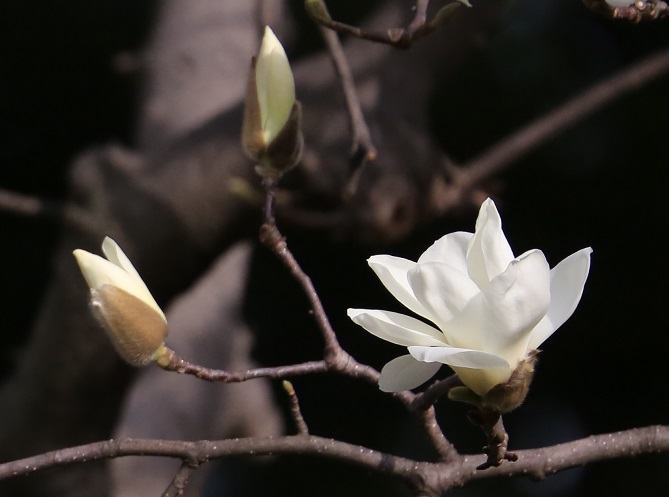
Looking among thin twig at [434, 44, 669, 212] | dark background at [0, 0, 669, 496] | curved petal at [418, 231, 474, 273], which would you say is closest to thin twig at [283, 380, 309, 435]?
curved petal at [418, 231, 474, 273]

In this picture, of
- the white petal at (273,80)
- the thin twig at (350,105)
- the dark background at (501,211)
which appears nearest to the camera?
the white petal at (273,80)

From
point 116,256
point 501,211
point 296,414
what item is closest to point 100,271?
point 116,256

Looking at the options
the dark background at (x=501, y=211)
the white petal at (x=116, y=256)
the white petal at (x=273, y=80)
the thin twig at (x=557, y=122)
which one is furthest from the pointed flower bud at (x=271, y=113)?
the dark background at (x=501, y=211)

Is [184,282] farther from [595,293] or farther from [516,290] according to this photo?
[595,293]

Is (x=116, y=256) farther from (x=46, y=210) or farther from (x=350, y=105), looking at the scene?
(x=46, y=210)

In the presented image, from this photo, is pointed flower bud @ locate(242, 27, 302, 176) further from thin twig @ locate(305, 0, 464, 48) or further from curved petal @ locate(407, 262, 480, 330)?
curved petal @ locate(407, 262, 480, 330)

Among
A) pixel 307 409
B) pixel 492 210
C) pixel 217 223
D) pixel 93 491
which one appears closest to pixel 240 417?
pixel 93 491

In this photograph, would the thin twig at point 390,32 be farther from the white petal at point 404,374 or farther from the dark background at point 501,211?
the dark background at point 501,211

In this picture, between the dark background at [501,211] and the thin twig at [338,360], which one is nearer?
the thin twig at [338,360]
